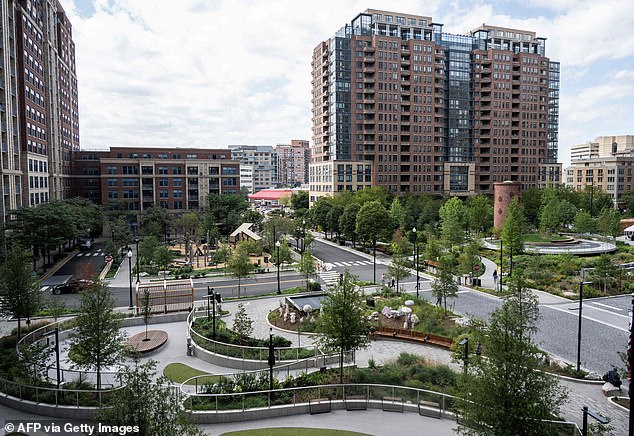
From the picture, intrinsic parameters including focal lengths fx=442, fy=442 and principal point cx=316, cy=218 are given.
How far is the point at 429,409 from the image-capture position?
16.7 meters

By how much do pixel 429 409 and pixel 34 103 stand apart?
6747 centimetres

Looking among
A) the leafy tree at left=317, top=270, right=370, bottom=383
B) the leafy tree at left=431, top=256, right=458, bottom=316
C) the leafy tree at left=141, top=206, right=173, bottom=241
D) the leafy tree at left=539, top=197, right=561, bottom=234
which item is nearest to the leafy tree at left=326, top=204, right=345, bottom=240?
the leafy tree at left=141, top=206, right=173, bottom=241

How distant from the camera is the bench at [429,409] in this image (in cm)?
1661

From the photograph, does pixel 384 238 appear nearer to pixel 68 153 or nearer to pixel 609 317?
pixel 609 317

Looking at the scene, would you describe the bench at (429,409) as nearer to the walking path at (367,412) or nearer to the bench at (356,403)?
the walking path at (367,412)

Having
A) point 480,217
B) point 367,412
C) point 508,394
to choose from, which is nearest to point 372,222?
point 480,217

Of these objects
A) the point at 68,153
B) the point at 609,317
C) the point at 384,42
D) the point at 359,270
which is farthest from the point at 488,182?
the point at 68,153

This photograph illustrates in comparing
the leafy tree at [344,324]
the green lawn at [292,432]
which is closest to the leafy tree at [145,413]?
the green lawn at [292,432]

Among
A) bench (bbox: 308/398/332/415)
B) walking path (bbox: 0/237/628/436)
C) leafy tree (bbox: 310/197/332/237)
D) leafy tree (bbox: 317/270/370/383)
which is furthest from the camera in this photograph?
leafy tree (bbox: 310/197/332/237)

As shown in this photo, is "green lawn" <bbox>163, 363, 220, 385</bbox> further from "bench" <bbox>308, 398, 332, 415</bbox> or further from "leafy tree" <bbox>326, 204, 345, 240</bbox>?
"leafy tree" <bbox>326, 204, 345, 240</bbox>

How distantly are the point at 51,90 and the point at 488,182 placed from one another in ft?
305

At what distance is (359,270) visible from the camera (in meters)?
46.9

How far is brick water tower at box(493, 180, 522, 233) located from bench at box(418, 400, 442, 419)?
4655cm

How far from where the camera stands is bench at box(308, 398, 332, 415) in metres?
17.2
